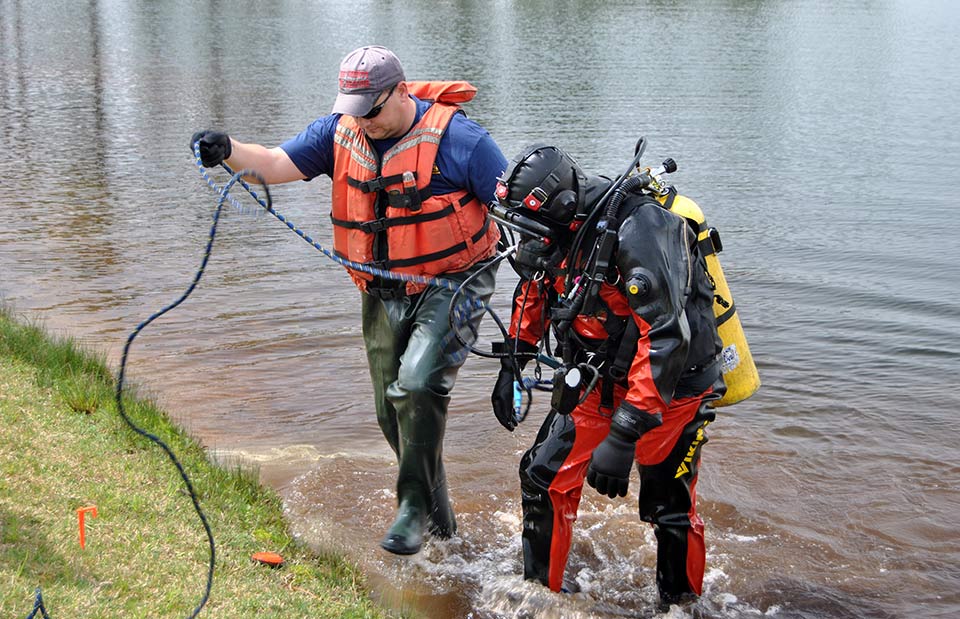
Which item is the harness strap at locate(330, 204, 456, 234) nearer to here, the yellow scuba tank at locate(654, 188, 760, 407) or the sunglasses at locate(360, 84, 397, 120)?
the sunglasses at locate(360, 84, 397, 120)

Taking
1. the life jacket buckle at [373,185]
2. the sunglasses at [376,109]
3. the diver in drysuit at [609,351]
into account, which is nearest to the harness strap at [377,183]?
the life jacket buckle at [373,185]

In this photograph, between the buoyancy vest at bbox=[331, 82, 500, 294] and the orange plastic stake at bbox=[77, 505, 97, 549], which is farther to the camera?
the buoyancy vest at bbox=[331, 82, 500, 294]

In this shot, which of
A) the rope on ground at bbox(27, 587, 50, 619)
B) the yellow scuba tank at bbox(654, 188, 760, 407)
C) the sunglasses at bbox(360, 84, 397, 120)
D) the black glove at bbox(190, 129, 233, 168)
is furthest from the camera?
the black glove at bbox(190, 129, 233, 168)

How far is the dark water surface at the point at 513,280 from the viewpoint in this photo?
577cm

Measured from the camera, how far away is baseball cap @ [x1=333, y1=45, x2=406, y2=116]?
475 centimetres

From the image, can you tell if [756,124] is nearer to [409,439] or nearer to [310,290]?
[310,290]

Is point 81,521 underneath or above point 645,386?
underneath

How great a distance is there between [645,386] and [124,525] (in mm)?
2366

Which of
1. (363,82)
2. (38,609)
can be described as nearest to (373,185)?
(363,82)

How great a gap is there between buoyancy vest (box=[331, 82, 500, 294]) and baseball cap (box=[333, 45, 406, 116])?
0.29 m

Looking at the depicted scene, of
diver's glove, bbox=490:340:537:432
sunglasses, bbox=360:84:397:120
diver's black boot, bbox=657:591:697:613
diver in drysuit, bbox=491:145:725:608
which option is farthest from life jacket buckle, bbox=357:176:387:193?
diver's black boot, bbox=657:591:697:613

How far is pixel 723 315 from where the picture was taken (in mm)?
4660

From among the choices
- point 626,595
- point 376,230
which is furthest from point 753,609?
point 376,230

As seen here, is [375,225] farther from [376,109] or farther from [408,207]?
[376,109]
